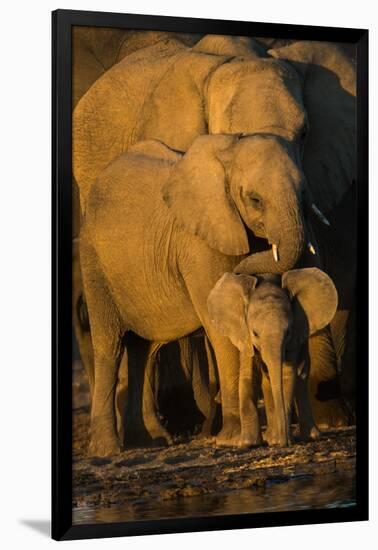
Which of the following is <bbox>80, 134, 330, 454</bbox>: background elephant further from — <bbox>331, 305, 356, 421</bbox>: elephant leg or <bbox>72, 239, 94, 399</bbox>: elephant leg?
<bbox>331, 305, 356, 421</bbox>: elephant leg

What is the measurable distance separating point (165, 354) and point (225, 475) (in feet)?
2.02

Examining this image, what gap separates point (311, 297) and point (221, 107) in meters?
0.96

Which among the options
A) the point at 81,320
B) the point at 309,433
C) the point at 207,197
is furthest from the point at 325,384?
the point at 81,320

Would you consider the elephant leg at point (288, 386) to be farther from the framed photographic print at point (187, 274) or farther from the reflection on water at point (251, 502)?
the reflection on water at point (251, 502)

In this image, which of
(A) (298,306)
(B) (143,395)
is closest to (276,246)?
(A) (298,306)

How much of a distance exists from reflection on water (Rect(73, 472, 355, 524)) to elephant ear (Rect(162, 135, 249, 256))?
1.12 metres

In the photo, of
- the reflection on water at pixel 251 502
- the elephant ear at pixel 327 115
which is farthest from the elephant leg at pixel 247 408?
the elephant ear at pixel 327 115

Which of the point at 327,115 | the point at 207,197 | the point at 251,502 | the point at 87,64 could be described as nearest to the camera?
the point at 87,64

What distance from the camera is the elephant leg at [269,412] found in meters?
8.85

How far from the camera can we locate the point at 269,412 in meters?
8.88

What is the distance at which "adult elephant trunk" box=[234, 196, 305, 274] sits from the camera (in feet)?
28.2

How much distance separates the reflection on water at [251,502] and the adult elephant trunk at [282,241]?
1.00 metres

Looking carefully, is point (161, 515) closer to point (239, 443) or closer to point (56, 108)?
point (239, 443)

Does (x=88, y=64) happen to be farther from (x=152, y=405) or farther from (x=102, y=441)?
(x=102, y=441)
